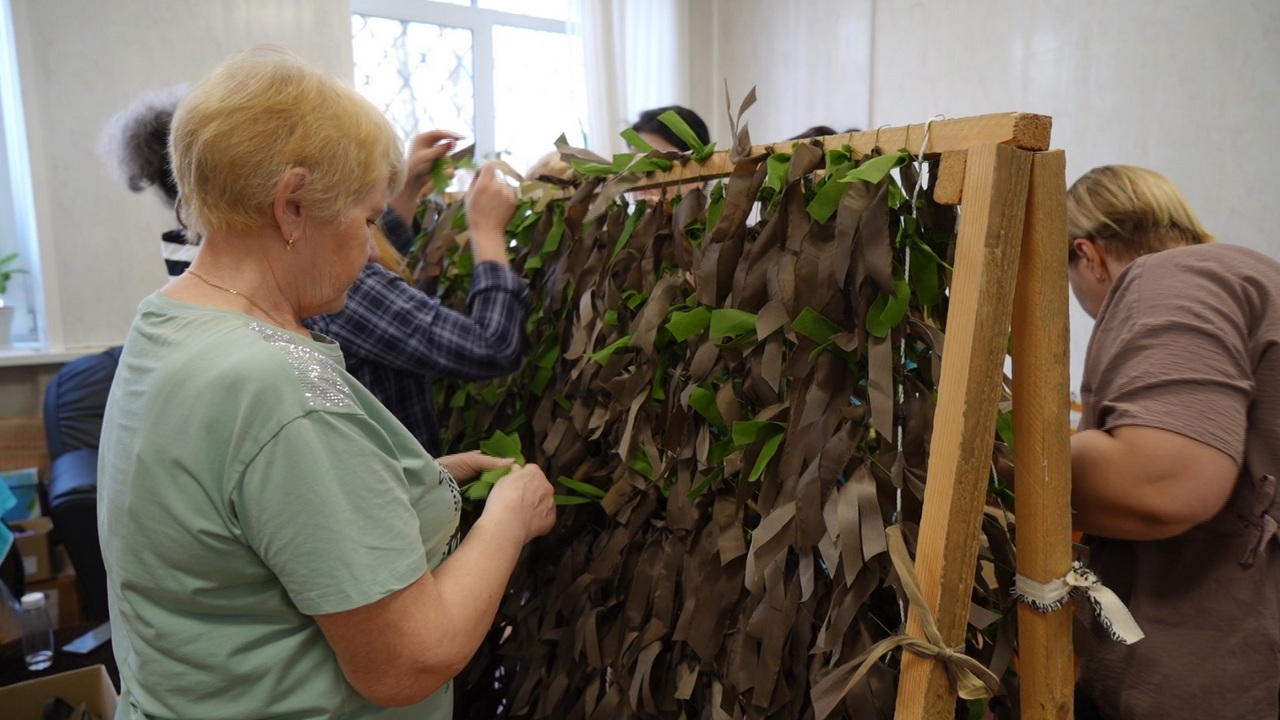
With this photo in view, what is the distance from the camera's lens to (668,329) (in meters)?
1.06

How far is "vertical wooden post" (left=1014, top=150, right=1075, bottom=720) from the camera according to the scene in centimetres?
74

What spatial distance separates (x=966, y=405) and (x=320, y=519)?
58 centimetres

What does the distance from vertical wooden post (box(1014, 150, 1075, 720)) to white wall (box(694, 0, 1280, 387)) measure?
2.59 metres

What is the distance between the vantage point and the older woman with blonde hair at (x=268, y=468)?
725 millimetres

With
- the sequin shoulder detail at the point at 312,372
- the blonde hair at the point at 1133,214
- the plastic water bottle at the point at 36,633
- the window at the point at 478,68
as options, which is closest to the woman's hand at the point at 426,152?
the sequin shoulder detail at the point at 312,372

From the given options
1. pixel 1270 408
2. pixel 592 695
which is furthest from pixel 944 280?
pixel 592 695

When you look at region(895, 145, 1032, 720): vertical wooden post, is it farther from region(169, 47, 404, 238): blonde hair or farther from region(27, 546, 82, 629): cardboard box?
region(27, 546, 82, 629): cardboard box

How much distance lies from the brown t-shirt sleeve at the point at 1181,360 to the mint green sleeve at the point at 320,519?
831 mm

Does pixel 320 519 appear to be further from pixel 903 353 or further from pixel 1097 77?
pixel 1097 77

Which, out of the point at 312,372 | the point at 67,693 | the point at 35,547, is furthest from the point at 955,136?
the point at 35,547

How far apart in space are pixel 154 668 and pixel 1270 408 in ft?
4.21

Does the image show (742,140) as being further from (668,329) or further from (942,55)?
(942,55)

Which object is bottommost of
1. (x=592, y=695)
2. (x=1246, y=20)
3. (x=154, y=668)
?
A: (x=592, y=695)

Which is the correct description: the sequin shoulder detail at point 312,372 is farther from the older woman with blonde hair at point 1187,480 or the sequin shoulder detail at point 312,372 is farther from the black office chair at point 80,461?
the black office chair at point 80,461
